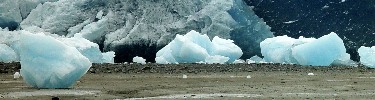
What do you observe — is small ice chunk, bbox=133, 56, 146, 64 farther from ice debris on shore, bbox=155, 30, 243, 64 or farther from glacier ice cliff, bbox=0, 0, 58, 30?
glacier ice cliff, bbox=0, 0, 58, 30

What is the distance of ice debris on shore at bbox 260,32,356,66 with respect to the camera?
24.0 meters

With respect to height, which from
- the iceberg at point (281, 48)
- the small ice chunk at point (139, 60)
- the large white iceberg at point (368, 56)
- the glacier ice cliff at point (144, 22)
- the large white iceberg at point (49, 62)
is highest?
the glacier ice cliff at point (144, 22)

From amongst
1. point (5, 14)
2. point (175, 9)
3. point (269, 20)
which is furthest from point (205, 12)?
point (5, 14)

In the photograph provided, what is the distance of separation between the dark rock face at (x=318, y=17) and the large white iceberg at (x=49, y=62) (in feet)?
76.9

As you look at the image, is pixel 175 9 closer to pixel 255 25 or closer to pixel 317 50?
pixel 255 25

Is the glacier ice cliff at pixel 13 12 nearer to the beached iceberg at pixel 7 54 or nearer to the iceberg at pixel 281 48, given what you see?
the beached iceberg at pixel 7 54

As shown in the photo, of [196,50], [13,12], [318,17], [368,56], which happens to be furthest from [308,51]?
[13,12]

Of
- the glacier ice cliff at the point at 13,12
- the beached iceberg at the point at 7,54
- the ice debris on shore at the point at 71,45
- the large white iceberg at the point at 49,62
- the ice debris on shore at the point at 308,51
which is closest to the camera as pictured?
the large white iceberg at the point at 49,62

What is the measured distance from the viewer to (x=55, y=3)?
33.8 metres

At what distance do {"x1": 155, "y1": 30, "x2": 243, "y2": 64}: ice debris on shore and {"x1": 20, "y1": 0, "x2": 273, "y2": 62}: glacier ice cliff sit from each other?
339 cm

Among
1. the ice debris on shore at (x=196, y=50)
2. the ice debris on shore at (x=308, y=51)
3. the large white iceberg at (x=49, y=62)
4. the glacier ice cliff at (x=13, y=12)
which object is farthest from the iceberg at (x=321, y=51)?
the glacier ice cliff at (x=13, y=12)

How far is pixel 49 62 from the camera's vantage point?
34.4 ft

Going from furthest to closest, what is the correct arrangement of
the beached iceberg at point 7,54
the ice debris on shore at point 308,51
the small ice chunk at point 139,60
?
the small ice chunk at point 139,60 → the beached iceberg at point 7,54 → the ice debris on shore at point 308,51

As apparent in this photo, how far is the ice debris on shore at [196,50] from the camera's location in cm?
2597
